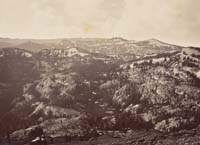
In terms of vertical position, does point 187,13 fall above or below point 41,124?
above

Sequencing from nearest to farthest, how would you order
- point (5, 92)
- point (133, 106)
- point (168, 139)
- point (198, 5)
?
point (198, 5) < point (168, 139) < point (133, 106) < point (5, 92)

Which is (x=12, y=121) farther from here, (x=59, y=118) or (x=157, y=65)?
(x=157, y=65)

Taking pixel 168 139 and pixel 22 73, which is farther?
pixel 22 73

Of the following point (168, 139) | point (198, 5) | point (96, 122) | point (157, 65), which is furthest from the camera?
point (157, 65)

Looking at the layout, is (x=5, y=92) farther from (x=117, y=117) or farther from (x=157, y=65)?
(x=157, y=65)

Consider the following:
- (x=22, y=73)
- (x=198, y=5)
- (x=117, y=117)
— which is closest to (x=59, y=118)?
(x=117, y=117)

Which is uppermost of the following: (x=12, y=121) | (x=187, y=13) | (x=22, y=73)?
(x=187, y=13)
